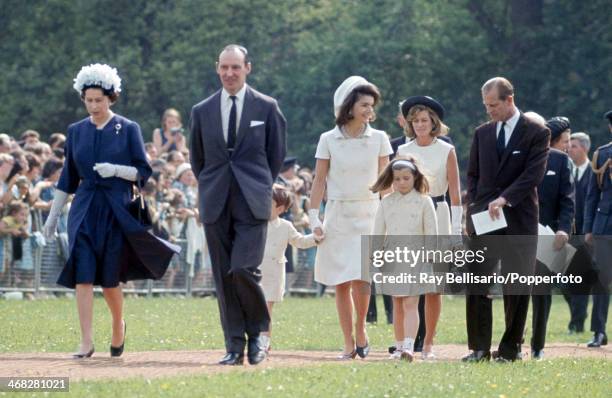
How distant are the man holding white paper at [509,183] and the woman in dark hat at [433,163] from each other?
93 centimetres

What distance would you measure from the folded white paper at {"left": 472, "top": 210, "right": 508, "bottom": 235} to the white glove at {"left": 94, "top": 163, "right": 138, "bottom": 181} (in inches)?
110

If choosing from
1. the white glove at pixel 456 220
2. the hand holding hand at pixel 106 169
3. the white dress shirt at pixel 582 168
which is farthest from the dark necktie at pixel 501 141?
the white dress shirt at pixel 582 168

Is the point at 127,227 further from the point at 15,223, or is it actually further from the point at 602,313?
the point at 15,223

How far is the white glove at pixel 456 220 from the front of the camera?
47.2ft

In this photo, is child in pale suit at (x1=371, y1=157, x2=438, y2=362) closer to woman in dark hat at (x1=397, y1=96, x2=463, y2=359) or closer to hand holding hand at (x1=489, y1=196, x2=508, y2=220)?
woman in dark hat at (x1=397, y1=96, x2=463, y2=359)

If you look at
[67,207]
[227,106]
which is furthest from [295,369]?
[67,207]

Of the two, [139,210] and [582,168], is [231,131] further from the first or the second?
[582,168]

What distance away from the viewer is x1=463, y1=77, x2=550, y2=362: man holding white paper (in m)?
→ 13.5

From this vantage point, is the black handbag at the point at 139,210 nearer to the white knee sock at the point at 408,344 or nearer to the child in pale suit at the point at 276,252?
the child in pale suit at the point at 276,252

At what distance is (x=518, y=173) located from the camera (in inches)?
533

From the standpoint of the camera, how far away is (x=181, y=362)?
13.4 meters

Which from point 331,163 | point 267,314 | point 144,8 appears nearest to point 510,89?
point 331,163

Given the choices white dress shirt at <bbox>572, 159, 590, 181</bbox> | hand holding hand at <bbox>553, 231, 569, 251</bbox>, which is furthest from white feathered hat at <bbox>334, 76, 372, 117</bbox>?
white dress shirt at <bbox>572, 159, 590, 181</bbox>

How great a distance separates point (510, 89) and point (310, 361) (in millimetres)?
2808
